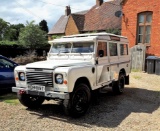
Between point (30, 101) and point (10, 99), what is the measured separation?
1.56 m

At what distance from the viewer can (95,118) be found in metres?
5.91

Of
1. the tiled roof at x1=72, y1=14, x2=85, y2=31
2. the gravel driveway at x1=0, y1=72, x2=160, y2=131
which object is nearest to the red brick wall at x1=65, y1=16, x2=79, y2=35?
the tiled roof at x1=72, y1=14, x2=85, y2=31

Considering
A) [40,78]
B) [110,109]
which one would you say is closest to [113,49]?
[110,109]

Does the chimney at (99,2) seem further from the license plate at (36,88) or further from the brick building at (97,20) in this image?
the license plate at (36,88)

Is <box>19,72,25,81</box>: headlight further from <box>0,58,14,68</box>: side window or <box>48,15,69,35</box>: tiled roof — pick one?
<box>48,15,69,35</box>: tiled roof

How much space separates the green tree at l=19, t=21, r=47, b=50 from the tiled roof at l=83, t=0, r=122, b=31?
250 inches

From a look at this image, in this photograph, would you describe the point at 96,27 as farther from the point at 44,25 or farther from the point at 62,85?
the point at 44,25

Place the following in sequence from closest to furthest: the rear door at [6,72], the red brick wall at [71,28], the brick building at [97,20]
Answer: the rear door at [6,72], the brick building at [97,20], the red brick wall at [71,28]

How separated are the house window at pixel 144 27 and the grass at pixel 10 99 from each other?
1080 centimetres

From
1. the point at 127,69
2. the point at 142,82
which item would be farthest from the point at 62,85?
the point at 142,82

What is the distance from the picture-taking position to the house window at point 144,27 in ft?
51.0

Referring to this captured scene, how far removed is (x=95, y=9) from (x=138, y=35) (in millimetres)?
17050

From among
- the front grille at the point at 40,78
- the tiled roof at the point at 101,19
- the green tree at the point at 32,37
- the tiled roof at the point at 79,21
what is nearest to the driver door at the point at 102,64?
the front grille at the point at 40,78

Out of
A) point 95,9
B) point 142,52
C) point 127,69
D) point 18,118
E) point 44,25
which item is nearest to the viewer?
point 18,118
